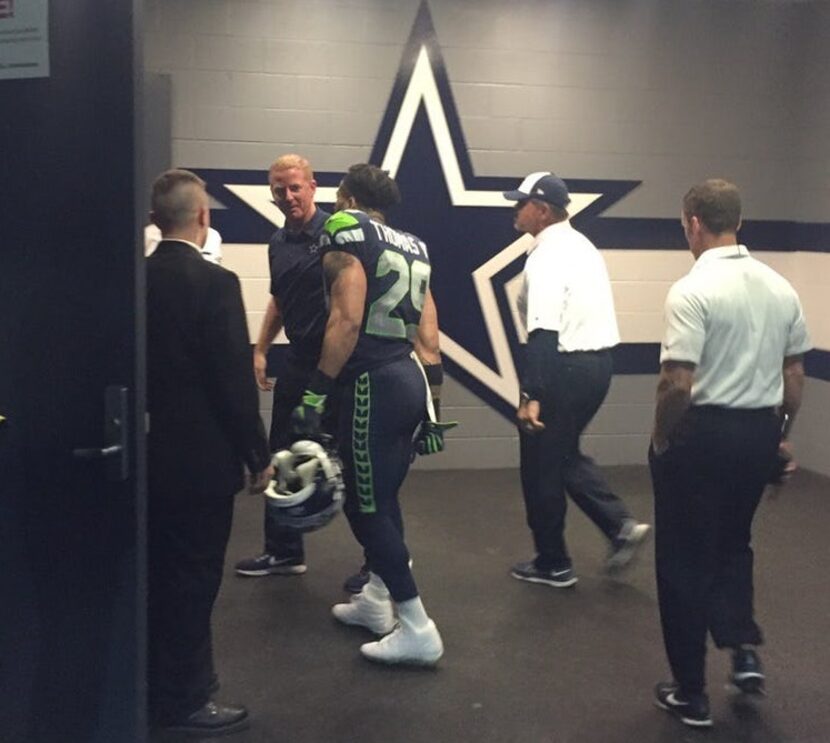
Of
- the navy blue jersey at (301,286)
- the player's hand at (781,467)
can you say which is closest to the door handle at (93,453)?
the navy blue jersey at (301,286)

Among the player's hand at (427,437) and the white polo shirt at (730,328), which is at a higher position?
the white polo shirt at (730,328)

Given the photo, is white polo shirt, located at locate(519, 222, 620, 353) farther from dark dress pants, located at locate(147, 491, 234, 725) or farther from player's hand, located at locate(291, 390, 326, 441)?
dark dress pants, located at locate(147, 491, 234, 725)

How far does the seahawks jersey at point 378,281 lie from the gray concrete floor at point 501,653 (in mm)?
924

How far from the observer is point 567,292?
359 centimetres

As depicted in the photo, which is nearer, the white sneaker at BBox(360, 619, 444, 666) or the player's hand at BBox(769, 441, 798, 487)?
the player's hand at BBox(769, 441, 798, 487)

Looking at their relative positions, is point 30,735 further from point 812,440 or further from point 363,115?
point 812,440

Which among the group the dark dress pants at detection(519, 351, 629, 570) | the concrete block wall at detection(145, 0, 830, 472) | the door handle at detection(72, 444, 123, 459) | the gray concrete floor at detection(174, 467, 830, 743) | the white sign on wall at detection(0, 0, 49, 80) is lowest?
the gray concrete floor at detection(174, 467, 830, 743)

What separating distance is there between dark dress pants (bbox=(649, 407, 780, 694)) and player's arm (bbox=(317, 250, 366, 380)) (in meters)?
0.91

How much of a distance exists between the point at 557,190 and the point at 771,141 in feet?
8.96

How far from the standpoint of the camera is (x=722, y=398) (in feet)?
8.55

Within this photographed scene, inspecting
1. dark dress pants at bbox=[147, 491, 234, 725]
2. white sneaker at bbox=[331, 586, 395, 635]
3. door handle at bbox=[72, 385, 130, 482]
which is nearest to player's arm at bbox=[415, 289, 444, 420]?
white sneaker at bbox=[331, 586, 395, 635]

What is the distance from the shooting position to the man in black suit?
2.43 metres

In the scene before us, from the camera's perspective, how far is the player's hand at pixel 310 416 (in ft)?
9.30

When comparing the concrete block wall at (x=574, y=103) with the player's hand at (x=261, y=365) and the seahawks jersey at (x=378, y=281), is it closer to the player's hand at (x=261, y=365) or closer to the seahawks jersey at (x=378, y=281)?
the player's hand at (x=261, y=365)
